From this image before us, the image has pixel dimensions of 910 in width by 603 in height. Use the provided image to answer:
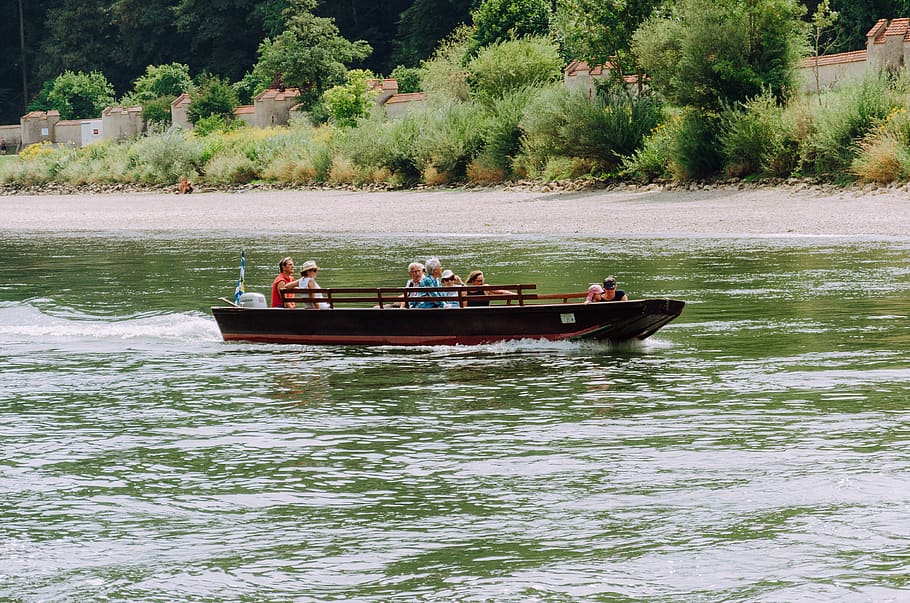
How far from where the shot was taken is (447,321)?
17.3 meters

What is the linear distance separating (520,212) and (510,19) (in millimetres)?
28876

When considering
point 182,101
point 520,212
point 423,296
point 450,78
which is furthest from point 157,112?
point 423,296

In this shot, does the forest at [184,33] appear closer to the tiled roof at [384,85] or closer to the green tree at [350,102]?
the tiled roof at [384,85]

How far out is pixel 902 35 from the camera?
45.1m

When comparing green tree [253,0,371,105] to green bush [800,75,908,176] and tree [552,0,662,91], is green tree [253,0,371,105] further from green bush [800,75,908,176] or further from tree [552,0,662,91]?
green bush [800,75,908,176]

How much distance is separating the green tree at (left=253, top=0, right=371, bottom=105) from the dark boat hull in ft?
179

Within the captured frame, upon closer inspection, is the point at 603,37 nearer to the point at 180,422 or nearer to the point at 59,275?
the point at 59,275

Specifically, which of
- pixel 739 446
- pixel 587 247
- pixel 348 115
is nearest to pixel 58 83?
pixel 348 115

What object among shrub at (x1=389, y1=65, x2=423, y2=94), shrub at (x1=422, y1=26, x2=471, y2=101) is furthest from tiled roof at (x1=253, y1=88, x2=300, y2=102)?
shrub at (x1=422, y1=26, x2=471, y2=101)

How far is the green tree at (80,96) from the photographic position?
3615 inches

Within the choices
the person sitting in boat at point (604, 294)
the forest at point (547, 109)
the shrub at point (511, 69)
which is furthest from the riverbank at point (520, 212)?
the person sitting in boat at point (604, 294)

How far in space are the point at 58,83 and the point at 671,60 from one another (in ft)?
211

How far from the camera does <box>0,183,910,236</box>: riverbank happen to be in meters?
31.8

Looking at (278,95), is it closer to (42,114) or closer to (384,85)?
(384,85)
